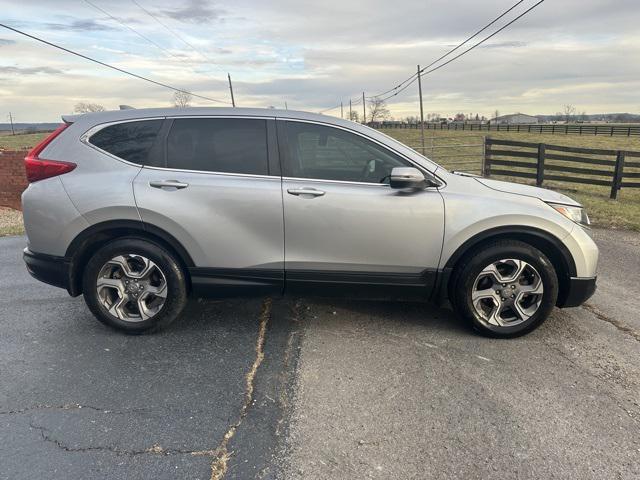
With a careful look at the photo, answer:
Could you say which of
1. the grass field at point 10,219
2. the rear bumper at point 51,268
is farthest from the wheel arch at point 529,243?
the grass field at point 10,219

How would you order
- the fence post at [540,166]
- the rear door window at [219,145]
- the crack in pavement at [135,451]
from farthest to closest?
the fence post at [540,166], the rear door window at [219,145], the crack in pavement at [135,451]

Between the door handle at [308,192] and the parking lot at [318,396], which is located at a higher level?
the door handle at [308,192]

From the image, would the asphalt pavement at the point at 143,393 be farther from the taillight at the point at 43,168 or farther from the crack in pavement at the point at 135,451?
the taillight at the point at 43,168

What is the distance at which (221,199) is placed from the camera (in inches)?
136

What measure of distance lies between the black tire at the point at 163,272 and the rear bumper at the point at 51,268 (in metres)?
0.15

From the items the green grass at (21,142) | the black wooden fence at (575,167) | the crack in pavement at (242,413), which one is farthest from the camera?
the green grass at (21,142)

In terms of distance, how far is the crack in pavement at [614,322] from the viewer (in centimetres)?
372

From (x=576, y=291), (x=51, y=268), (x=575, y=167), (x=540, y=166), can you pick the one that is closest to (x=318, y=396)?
(x=576, y=291)

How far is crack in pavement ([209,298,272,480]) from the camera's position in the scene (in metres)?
2.23

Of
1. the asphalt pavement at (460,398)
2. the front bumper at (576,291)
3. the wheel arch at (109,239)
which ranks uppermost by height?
the wheel arch at (109,239)

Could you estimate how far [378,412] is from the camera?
2.68 m

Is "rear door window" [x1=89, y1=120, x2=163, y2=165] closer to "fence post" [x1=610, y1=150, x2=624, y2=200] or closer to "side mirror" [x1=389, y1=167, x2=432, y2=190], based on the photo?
"side mirror" [x1=389, y1=167, x2=432, y2=190]

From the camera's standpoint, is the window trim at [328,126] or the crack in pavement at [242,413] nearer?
the crack in pavement at [242,413]

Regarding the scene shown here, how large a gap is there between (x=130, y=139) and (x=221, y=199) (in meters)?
0.91
